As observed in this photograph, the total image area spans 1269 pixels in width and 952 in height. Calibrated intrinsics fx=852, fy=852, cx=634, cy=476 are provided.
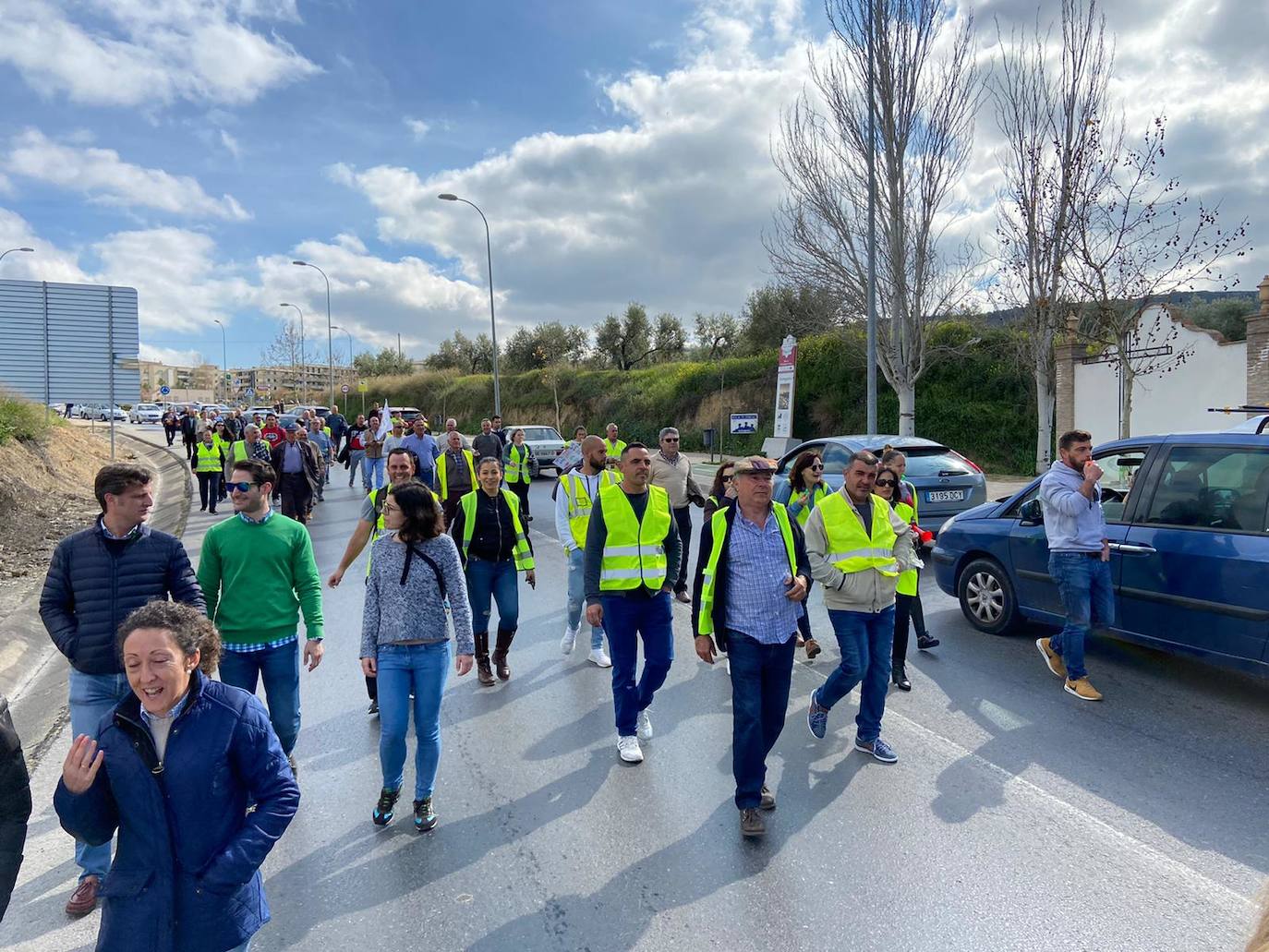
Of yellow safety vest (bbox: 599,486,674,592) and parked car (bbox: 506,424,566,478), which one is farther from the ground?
parked car (bbox: 506,424,566,478)

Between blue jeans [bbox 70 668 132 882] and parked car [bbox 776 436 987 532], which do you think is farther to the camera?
parked car [bbox 776 436 987 532]

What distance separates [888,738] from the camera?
4953 mm

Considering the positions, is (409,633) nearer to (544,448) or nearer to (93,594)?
(93,594)

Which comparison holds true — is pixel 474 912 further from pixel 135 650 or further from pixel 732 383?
pixel 732 383

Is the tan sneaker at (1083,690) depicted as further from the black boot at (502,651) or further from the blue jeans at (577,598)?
the black boot at (502,651)

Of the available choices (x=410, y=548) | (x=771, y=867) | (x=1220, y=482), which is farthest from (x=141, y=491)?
(x=1220, y=482)

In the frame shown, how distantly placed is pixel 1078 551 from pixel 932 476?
4533mm

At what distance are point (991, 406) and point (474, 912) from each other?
22.2 meters

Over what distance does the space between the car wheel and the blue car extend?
0.03 metres

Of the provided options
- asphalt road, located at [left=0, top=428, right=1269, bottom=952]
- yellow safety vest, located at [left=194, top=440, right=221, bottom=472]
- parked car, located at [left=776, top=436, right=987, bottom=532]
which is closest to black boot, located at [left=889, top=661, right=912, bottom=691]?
asphalt road, located at [left=0, top=428, right=1269, bottom=952]

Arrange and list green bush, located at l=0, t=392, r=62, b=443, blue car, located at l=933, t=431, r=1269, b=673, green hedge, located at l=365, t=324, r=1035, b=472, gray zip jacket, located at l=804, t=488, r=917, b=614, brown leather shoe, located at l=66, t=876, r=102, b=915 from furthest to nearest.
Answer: green hedge, located at l=365, t=324, r=1035, b=472 < green bush, located at l=0, t=392, r=62, b=443 < blue car, located at l=933, t=431, r=1269, b=673 < gray zip jacket, located at l=804, t=488, r=917, b=614 < brown leather shoe, located at l=66, t=876, r=102, b=915

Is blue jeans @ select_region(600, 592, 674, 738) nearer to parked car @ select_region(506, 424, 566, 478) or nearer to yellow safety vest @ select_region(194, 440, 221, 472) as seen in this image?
yellow safety vest @ select_region(194, 440, 221, 472)

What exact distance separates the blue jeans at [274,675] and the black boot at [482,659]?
6.38ft

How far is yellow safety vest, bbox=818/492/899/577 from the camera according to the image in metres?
4.62
